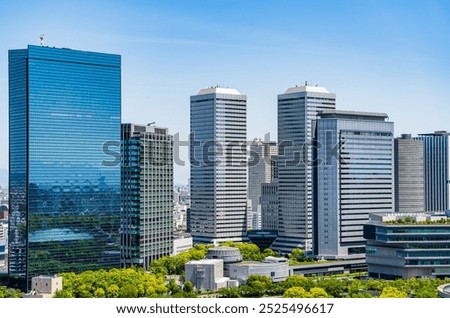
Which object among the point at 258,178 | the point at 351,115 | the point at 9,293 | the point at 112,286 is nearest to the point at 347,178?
the point at 351,115

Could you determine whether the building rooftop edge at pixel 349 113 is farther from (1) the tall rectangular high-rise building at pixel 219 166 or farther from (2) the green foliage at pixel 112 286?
(2) the green foliage at pixel 112 286

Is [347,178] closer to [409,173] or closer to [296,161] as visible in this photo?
[296,161]

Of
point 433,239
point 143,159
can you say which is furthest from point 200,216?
point 433,239

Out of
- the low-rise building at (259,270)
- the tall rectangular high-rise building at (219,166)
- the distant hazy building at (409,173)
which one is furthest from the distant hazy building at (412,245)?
the distant hazy building at (409,173)

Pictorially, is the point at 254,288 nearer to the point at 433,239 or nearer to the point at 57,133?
the point at 433,239

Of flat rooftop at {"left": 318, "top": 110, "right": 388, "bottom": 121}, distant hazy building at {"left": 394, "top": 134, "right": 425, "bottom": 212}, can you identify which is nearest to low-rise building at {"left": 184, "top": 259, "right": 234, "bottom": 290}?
flat rooftop at {"left": 318, "top": 110, "right": 388, "bottom": 121}

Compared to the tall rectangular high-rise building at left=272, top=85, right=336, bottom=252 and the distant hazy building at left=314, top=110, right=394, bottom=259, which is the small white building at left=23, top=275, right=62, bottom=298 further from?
the tall rectangular high-rise building at left=272, top=85, right=336, bottom=252
